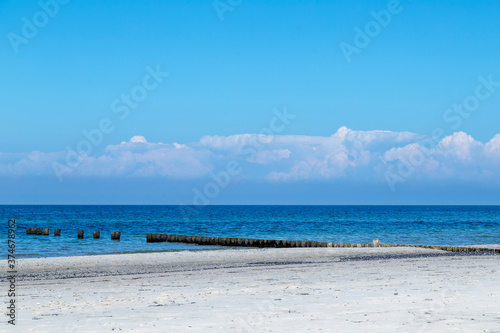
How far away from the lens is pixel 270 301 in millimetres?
12008

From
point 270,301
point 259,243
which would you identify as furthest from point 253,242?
point 270,301

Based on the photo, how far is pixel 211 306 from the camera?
11.4 metres

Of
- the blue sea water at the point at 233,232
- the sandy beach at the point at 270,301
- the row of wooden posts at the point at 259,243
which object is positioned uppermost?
the sandy beach at the point at 270,301

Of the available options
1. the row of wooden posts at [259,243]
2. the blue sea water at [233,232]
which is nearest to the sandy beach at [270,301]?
the row of wooden posts at [259,243]

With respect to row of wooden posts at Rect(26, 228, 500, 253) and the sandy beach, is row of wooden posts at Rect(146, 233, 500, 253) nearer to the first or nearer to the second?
row of wooden posts at Rect(26, 228, 500, 253)

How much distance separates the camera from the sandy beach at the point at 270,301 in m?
9.36

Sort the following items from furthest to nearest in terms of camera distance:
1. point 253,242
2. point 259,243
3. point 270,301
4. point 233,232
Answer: point 233,232, point 253,242, point 259,243, point 270,301

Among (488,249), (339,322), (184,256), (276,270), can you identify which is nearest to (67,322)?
(339,322)

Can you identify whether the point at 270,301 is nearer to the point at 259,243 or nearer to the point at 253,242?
the point at 259,243

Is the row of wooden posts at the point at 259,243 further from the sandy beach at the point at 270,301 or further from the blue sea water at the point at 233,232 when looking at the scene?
the sandy beach at the point at 270,301

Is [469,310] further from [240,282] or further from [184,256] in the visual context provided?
[184,256]

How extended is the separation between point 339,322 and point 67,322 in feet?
14.5

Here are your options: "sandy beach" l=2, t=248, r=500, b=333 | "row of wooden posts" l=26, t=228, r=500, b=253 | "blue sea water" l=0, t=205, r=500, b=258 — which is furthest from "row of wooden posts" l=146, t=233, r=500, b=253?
"sandy beach" l=2, t=248, r=500, b=333

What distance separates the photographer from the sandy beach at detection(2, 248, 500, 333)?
936cm
